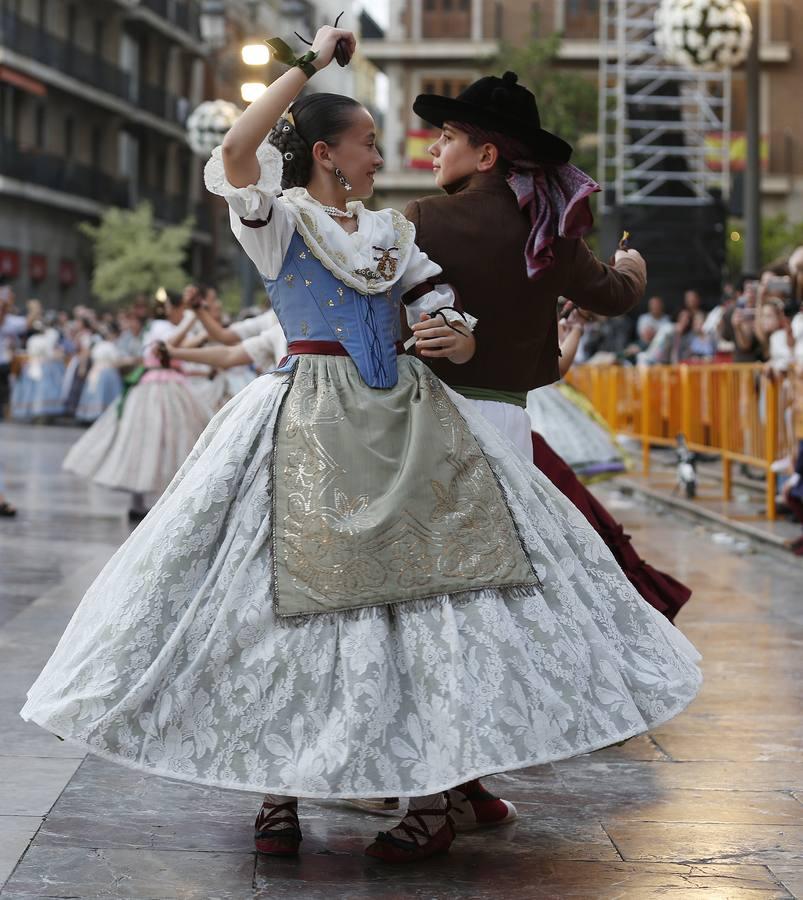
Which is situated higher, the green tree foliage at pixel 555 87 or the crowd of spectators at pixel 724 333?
the green tree foliage at pixel 555 87

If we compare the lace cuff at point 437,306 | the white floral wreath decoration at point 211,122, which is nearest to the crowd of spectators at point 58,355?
the white floral wreath decoration at point 211,122

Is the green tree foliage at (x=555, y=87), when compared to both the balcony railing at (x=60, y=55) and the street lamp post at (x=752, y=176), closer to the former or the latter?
the balcony railing at (x=60, y=55)

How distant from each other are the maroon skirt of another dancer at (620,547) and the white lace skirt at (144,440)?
729 cm

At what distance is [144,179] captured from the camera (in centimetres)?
6031

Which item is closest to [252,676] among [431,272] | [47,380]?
[431,272]

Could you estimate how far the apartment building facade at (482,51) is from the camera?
170 feet

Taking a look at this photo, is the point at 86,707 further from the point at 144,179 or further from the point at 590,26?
the point at 144,179

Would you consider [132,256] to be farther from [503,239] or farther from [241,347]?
[503,239]

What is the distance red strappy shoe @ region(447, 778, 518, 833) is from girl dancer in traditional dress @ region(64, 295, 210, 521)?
8610mm

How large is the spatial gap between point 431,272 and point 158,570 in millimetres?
1024

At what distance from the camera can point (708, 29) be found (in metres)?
15.5

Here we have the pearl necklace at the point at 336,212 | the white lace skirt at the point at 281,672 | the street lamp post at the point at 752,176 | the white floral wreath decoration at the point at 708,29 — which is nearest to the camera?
the white lace skirt at the point at 281,672

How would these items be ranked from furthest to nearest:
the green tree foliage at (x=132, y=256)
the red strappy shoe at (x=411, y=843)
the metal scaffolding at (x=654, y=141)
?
the green tree foliage at (x=132, y=256) → the metal scaffolding at (x=654, y=141) → the red strappy shoe at (x=411, y=843)

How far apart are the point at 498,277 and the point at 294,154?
26.1 inches
